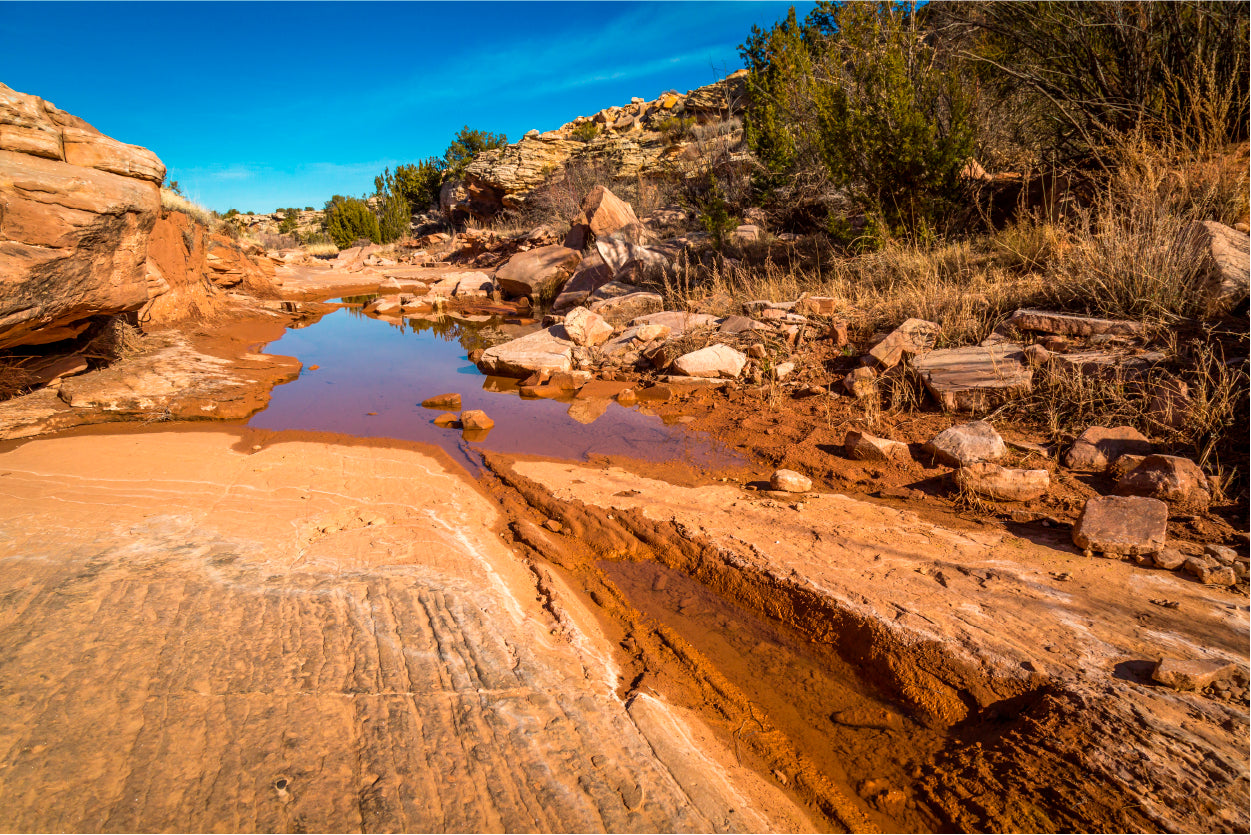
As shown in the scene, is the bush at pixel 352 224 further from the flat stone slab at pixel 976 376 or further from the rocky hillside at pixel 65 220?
the flat stone slab at pixel 976 376

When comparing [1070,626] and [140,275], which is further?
[140,275]

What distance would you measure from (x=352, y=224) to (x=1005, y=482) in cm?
2653

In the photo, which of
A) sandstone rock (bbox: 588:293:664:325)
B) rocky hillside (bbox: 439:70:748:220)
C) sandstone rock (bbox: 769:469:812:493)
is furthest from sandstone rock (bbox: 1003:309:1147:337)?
rocky hillside (bbox: 439:70:748:220)

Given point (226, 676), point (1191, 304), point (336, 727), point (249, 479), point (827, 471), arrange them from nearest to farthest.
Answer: point (336, 727) → point (226, 676) → point (249, 479) → point (827, 471) → point (1191, 304)

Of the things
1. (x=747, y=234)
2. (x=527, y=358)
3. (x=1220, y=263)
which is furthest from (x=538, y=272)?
(x=1220, y=263)

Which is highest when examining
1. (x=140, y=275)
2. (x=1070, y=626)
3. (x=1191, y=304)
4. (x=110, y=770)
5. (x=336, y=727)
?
(x=140, y=275)

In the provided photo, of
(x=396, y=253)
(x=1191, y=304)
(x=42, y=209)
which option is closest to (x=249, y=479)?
(x=42, y=209)

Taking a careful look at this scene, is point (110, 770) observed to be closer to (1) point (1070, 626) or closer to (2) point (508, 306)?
(1) point (1070, 626)

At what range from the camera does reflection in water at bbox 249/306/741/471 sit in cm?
454

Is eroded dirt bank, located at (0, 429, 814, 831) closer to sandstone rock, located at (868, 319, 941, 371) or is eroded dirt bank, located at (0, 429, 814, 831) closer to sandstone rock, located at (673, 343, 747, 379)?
sandstone rock, located at (673, 343, 747, 379)

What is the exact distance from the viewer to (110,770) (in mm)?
1435

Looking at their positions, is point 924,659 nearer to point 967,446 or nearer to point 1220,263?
point 967,446

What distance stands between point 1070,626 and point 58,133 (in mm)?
7695

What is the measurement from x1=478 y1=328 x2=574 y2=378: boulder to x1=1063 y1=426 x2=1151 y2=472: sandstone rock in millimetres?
4632
